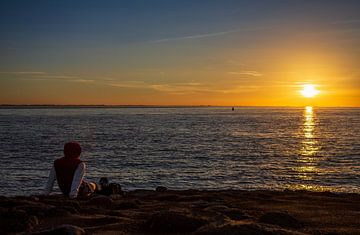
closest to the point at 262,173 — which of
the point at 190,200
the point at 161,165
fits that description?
the point at 161,165

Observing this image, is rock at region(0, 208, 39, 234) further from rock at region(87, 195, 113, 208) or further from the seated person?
the seated person

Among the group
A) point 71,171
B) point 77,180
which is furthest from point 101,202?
point 71,171

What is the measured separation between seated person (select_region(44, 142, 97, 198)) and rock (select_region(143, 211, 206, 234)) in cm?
372

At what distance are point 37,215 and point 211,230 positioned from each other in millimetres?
3348

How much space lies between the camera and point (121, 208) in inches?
351

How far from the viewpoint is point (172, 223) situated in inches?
254

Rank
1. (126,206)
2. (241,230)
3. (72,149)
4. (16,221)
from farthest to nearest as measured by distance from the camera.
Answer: (72,149)
(126,206)
(16,221)
(241,230)

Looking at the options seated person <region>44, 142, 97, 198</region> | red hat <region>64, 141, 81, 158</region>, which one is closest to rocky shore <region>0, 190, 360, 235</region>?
seated person <region>44, 142, 97, 198</region>

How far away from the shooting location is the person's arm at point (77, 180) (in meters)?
9.81

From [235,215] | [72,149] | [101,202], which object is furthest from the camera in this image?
[72,149]

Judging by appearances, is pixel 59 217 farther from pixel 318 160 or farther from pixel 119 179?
pixel 318 160

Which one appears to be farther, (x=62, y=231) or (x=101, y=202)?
(x=101, y=202)

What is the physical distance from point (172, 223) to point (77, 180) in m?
4.22

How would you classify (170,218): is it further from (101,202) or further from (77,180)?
(77,180)
